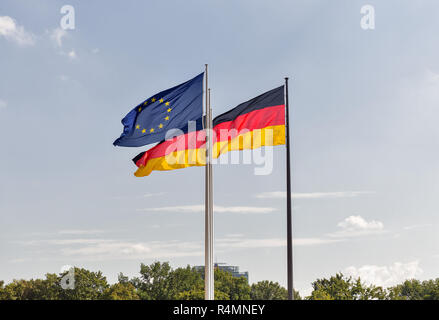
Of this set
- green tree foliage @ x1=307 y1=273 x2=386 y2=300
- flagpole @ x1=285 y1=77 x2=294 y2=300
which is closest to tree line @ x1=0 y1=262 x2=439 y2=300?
green tree foliage @ x1=307 y1=273 x2=386 y2=300

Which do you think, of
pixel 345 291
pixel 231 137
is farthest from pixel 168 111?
pixel 345 291

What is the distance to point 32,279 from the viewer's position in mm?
87562

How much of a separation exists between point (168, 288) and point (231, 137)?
83.0 meters

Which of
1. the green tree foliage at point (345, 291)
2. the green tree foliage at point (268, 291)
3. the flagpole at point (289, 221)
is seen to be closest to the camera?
the flagpole at point (289, 221)

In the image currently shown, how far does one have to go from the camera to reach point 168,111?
15070 millimetres

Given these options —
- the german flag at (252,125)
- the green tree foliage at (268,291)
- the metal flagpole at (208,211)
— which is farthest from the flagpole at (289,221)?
the green tree foliage at (268,291)

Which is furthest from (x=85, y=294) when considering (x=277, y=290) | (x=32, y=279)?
(x=277, y=290)

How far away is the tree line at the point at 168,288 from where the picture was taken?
81.6m

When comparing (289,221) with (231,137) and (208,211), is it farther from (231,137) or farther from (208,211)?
(231,137)

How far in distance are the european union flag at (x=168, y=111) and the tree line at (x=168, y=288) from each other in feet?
228

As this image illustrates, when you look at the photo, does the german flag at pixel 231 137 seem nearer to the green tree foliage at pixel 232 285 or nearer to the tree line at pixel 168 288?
the tree line at pixel 168 288

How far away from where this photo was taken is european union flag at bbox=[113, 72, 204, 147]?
49.2 feet

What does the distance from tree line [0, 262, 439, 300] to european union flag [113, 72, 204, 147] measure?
69.5m
